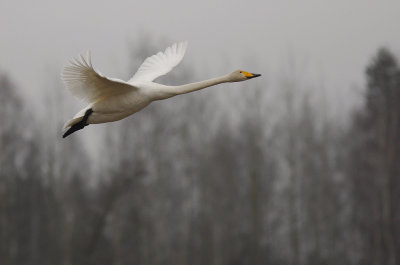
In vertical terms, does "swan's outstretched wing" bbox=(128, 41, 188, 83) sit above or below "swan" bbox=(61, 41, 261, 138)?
above

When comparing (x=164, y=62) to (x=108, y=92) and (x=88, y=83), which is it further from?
(x=88, y=83)

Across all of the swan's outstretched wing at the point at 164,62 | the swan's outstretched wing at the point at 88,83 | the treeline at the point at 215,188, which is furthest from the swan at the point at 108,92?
the treeline at the point at 215,188

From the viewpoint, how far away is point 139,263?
1251 inches

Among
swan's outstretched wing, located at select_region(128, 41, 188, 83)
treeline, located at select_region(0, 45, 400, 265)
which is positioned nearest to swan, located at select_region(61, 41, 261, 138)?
swan's outstretched wing, located at select_region(128, 41, 188, 83)

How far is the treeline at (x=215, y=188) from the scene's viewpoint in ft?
102

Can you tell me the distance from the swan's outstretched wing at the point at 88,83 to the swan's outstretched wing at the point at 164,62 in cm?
175

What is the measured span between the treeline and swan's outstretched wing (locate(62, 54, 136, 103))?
16125 millimetres

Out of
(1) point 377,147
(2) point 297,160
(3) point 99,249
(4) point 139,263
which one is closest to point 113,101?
(3) point 99,249

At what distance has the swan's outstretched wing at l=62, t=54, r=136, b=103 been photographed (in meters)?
10.5

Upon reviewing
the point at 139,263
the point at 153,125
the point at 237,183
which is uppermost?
the point at 153,125

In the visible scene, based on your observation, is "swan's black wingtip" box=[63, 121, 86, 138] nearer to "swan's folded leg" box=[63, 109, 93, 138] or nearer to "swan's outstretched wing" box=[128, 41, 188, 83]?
"swan's folded leg" box=[63, 109, 93, 138]

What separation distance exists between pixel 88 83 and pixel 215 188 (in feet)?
83.2

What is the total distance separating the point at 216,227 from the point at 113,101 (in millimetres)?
23116

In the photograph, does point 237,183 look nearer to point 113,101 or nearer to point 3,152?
point 3,152
